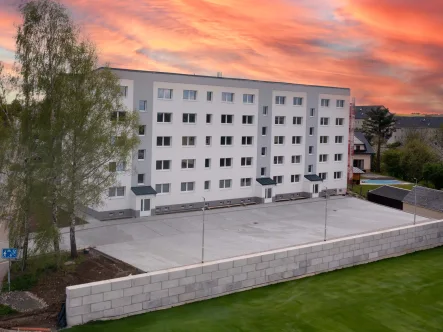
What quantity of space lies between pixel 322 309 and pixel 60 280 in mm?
11685

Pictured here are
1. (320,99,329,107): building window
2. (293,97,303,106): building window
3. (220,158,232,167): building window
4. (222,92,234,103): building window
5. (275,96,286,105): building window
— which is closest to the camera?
(222,92,234,103): building window

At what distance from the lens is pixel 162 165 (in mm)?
38656

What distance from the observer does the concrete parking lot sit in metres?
27.8

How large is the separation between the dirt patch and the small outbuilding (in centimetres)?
2854

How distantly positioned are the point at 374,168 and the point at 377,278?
176 feet

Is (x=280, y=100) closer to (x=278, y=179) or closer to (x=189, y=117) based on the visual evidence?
(x=278, y=179)

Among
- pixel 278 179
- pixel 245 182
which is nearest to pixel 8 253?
pixel 245 182

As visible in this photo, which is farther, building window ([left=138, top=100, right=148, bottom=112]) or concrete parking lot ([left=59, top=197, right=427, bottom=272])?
building window ([left=138, top=100, right=148, bottom=112])

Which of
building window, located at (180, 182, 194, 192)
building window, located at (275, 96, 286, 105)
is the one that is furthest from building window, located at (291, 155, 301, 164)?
building window, located at (180, 182, 194, 192)

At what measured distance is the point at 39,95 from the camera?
903 inches

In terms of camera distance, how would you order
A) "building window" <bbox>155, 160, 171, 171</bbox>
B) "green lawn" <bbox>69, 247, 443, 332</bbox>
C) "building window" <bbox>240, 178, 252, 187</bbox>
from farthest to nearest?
1. "building window" <bbox>240, 178, 252, 187</bbox>
2. "building window" <bbox>155, 160, 171, 171</bbox>
3. "green lawn" <bbox>69, 247, 443, 332</bbox>

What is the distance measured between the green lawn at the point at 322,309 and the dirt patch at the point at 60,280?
6.04ft

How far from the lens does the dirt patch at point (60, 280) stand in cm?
1894

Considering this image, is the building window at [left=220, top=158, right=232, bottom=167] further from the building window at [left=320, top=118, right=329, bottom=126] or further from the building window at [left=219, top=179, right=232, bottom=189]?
the building window at [left=320, top=118, right=329, bottom=126]
